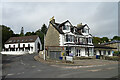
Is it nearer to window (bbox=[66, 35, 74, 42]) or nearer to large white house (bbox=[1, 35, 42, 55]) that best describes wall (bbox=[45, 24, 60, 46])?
window (bbox=[66, 35, 74, 42])

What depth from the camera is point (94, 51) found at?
41.2 m

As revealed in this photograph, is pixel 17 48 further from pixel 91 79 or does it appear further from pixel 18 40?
pixel 91 79

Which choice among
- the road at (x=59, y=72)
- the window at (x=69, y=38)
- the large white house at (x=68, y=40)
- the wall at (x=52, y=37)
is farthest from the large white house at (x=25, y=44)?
the road at (x=59, y=72)

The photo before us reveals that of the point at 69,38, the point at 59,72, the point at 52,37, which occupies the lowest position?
the point at 59,72

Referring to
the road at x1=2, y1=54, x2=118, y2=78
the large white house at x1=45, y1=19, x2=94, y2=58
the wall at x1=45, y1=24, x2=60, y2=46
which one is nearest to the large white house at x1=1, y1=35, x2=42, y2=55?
the large white house at x1=45, y1=19, x2=94, y2=58

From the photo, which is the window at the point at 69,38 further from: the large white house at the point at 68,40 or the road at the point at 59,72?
the road at the point at 59,72

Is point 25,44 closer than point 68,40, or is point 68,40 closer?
point 68,40

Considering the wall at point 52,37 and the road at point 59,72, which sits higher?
the wall at point 52,37

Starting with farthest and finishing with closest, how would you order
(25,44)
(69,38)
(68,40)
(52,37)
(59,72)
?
(25,44)
(52,37)
(69,38)
(68,40)
(59,72)

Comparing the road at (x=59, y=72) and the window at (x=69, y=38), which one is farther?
the window at (x=69, y=38)

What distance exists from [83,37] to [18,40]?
37.6m

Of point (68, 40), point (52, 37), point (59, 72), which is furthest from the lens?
point (52, 37)

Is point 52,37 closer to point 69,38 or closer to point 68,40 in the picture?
point 68,40

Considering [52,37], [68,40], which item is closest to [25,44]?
[52,37]
